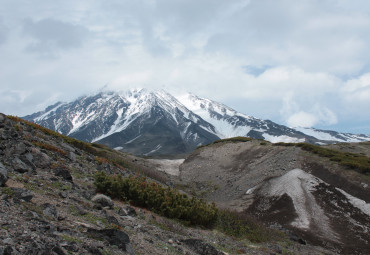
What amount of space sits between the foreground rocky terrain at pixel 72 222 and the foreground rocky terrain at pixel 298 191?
6148 mm

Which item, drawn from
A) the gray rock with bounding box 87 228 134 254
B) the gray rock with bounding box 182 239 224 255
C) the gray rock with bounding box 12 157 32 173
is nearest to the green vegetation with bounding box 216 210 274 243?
the gray rock with bounding box 182 239 224 255

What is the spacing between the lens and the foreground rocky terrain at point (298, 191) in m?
26.2

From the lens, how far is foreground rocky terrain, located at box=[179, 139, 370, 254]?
1032 inches

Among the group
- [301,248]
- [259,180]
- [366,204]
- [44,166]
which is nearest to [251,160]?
[259,180]

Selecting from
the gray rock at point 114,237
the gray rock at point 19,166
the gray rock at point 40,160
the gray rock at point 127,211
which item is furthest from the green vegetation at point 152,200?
the gray rock at point 114,237

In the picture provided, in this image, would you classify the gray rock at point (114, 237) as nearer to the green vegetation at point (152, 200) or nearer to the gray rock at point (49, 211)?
the gray rock at point (49, 211)

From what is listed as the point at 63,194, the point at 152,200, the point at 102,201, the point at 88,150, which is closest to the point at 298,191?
the point at 152,200

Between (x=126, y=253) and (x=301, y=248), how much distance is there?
15.7m

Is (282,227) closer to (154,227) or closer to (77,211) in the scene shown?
(154,227)

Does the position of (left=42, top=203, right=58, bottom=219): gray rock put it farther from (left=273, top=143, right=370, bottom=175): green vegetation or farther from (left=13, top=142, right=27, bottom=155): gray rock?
(left=273, top=143, right=370, bottom=175): green vegetation

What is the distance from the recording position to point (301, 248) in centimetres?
2069

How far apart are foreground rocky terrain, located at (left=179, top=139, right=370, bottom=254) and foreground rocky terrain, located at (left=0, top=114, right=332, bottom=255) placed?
615 centimetres

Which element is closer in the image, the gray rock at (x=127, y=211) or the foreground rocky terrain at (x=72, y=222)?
the foreground rocky terrain at (x=72, y=222)

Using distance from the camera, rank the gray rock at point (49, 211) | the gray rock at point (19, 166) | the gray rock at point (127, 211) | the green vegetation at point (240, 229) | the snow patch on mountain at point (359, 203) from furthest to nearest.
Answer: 1. the snow patch on mountain at point (359, 203)
2. the green vegetation at point (240, 229)
3. the gray rock at point (19, 166)
4. the gray rock at point (127, 211)
5. the gray rock at point (49, 211)
